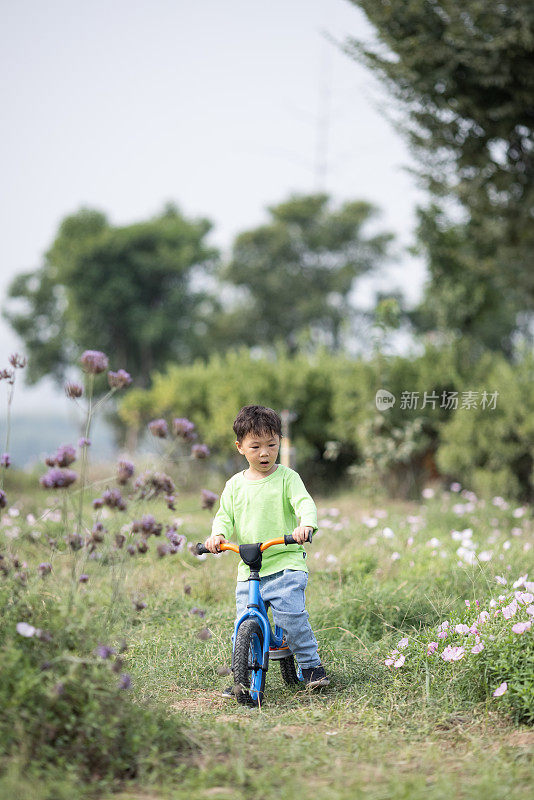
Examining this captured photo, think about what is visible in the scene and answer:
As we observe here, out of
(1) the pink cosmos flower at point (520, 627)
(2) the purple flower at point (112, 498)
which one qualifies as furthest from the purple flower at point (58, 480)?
(1) the pink cosmos flower at point (520, 627)

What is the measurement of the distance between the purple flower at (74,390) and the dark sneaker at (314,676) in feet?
5.41

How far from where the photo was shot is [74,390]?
316 centimetres

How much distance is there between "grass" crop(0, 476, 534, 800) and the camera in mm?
2328

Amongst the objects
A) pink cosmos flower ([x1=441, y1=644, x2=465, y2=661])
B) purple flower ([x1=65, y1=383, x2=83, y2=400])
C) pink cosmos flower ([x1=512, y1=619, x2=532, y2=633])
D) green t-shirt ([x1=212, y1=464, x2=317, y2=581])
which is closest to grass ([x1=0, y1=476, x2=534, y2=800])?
pink cosmos flower ([x1=441, y1=644, x2=465, y2=661])

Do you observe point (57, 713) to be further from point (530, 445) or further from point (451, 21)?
point (451, 21)

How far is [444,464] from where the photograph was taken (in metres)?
8.92

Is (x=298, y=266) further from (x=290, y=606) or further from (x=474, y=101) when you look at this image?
(x=290, y=606)

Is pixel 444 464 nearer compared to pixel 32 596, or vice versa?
pixel 32 596

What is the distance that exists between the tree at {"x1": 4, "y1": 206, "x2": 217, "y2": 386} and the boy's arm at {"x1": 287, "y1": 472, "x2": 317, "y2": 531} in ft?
69.1

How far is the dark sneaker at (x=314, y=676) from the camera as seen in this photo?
346 cm

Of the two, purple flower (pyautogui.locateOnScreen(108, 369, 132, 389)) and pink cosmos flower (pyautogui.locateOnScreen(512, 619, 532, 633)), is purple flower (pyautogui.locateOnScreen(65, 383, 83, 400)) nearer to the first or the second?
purple flower (pyautogui.locateOnScreen(108, 369, 132, 389))

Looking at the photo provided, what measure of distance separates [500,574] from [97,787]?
2.88m

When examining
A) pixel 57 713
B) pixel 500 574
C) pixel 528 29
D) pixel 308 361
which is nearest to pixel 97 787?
pixel 57 713

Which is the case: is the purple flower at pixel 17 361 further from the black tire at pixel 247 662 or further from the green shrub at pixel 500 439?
the green shrub at pixel 500 439
